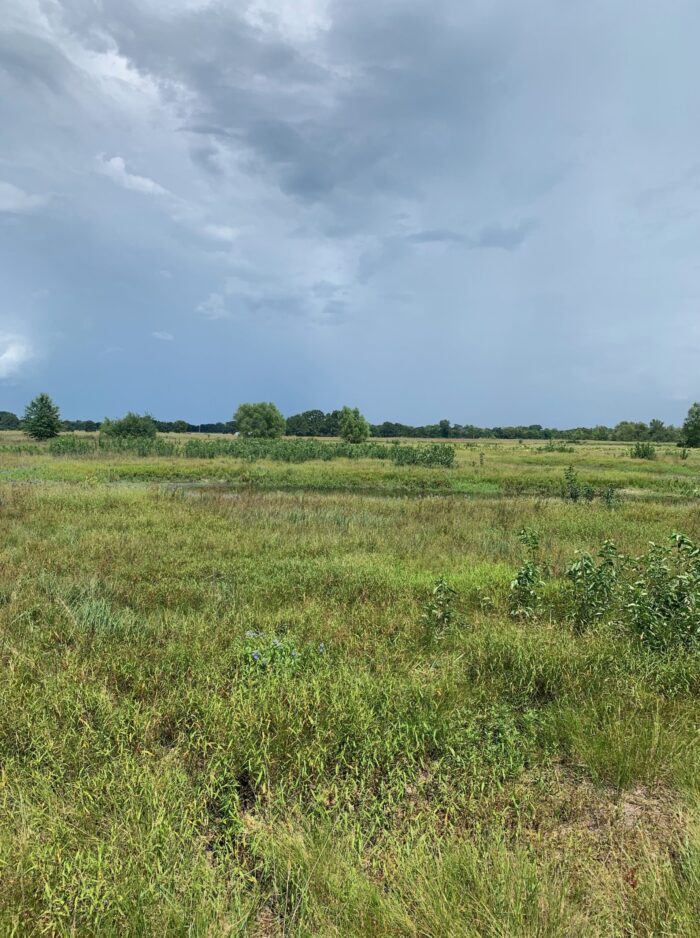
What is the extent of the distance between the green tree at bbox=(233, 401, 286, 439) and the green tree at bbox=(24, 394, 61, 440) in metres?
34.9

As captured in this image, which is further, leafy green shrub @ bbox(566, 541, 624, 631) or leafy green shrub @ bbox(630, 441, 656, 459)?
leafy green shrub @ bbox(630, 441, 656, 459)

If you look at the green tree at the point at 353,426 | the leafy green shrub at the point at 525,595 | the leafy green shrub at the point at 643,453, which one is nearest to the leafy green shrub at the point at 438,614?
the leafy green shrub at the point at 525,595

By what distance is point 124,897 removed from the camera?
2.06 meters

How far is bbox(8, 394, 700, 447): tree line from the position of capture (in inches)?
2881

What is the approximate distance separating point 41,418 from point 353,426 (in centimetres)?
4804

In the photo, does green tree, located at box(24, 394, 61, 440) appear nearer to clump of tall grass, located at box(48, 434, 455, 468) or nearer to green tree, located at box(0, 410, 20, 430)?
clump of tall grass, located at box(48, 434, 455, 468)

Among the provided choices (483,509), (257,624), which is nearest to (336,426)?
(483,509)

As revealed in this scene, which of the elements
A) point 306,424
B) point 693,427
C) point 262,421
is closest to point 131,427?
point 262,421

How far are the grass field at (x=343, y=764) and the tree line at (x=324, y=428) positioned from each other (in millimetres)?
69743

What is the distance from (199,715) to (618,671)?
3743 mm

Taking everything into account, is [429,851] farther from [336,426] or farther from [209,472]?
[336,426]

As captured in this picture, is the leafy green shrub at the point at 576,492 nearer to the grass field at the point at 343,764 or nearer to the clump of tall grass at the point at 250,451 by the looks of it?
the clump of tall grass at the point at 250,451

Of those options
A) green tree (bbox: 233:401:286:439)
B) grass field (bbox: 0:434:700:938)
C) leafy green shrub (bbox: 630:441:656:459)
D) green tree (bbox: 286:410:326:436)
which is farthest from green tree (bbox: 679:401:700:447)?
green tree (bbox: 286:410:326:436)

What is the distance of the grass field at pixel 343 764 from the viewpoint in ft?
6.91
